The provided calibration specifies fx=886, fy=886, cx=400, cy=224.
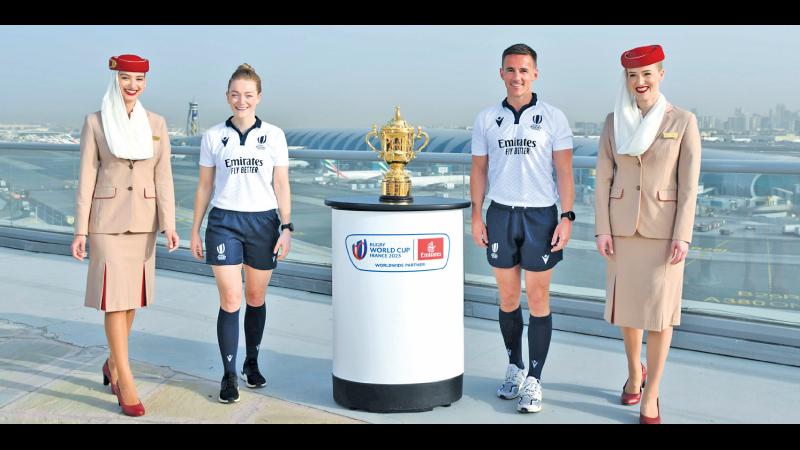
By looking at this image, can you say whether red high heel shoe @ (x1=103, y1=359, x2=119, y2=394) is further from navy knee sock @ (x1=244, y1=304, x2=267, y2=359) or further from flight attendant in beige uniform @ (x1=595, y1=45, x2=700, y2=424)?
flight attendant in beige uniform @ (x1=595, y1=45, x2=700, y2=424)

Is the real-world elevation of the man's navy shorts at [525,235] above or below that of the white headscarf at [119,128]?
below

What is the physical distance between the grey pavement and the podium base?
0.04m

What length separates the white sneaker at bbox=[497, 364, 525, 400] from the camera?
13.7 feet

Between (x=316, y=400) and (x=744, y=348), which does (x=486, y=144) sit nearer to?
(x=316, y=400)

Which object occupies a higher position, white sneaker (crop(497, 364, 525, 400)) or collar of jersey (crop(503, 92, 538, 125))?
collar of jersey (crop(503, 92, 538, 125))

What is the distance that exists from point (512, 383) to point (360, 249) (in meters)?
1.00

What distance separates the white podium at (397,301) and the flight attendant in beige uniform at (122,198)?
0.80 metres

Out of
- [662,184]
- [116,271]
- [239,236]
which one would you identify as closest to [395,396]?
[239,236]

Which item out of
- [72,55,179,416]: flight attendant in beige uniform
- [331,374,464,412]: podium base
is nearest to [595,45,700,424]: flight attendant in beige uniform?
[331,374,464,412]: podium base

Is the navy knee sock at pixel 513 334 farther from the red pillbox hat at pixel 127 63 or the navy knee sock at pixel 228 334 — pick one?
the red pillbox hat at pixel 127 63

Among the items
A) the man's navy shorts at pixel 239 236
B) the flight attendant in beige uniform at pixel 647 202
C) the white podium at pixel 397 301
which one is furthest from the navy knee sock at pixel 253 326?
the flight attendant in beige uniform at pixel 647 202

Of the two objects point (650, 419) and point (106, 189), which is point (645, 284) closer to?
point (650, 419)

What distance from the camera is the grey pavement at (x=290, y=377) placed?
3943mm
